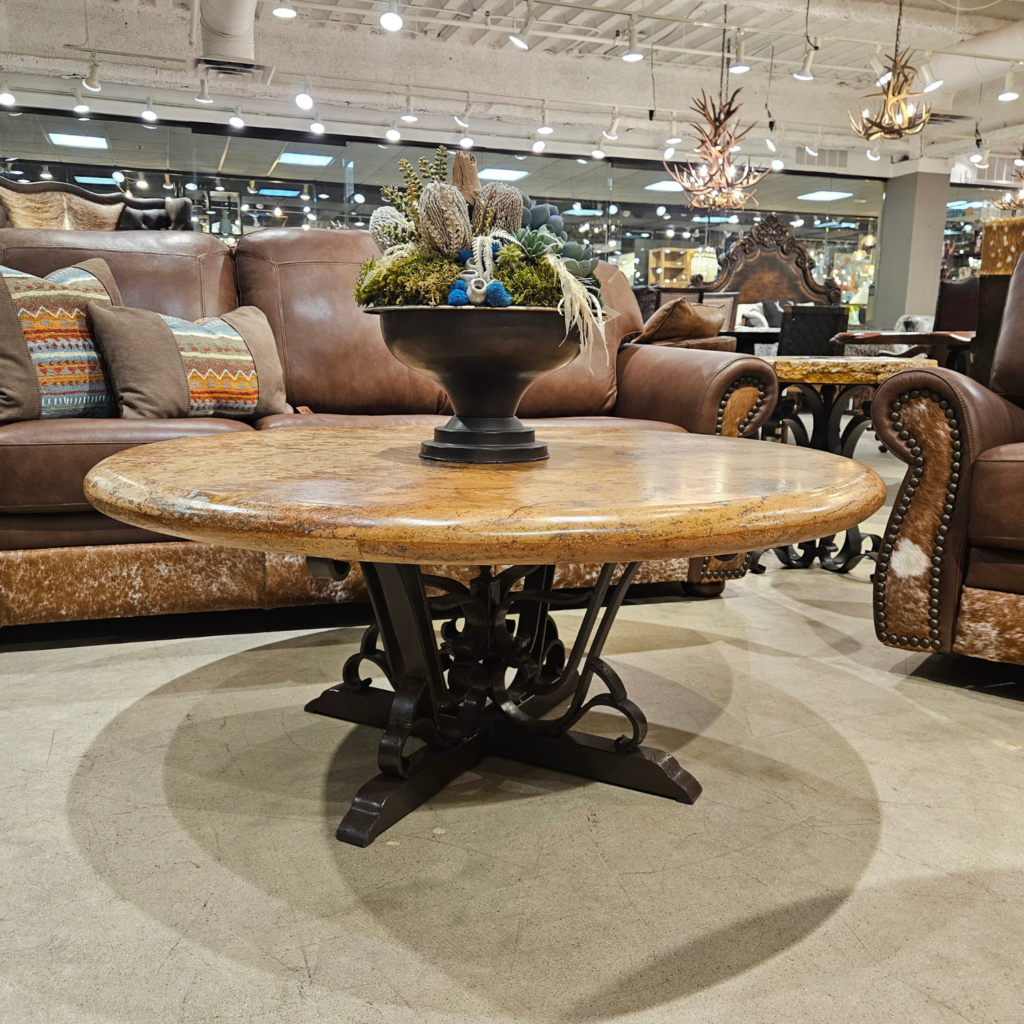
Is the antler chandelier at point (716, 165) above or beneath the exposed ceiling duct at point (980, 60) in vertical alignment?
beneath

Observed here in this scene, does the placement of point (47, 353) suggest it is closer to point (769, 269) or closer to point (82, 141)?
point (769, 269)

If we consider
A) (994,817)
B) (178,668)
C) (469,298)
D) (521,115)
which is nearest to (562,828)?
(994,817)

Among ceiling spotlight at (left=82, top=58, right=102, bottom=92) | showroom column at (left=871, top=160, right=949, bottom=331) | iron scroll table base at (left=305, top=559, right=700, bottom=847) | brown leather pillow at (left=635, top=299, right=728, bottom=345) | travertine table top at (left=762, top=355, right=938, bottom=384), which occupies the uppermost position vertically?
ceiling spotlight at (left=82, top=58, right=102, bottom=92)

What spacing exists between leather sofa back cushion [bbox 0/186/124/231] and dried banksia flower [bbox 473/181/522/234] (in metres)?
2.36

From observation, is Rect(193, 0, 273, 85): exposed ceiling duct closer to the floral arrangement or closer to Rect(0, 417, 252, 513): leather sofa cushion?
Rect(0, 417, 252, 513): leather sofa cushion

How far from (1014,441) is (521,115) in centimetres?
990

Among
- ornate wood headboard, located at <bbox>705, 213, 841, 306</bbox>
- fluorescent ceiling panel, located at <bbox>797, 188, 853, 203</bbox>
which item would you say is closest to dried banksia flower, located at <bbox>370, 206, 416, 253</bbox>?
ornate wood headboard, located at <bbox>705, 213, 841, 306</bbox>

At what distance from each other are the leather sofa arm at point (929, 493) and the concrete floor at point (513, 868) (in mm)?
180

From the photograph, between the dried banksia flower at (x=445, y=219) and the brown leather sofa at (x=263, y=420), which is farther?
the brown leather sofa at (x=263, y=420)

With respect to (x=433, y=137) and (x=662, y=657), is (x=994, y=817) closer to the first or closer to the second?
(x=662, y=657)

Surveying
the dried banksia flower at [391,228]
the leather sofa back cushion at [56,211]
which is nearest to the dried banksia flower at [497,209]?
the dried banksia flower at [391,228]

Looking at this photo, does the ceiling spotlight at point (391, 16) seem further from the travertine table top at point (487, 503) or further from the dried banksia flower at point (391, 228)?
the travertine table top at point (487, 503)

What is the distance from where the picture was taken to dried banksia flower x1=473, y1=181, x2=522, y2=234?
1356 millimetres

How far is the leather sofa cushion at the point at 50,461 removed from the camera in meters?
2.10
